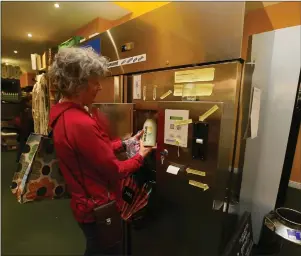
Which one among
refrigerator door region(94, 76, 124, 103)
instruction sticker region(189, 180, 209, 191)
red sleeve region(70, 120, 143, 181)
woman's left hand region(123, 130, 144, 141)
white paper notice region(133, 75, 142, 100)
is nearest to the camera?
red sleeve region(70, 120, 143, 181)

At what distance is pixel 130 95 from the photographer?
4.64 feet

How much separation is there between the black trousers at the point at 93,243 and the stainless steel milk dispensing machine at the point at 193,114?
34cm

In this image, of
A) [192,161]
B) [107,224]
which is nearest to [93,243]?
[107,224]

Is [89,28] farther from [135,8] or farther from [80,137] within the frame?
[80,137]

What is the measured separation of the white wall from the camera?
116cm

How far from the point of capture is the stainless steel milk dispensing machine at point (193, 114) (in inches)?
34.5

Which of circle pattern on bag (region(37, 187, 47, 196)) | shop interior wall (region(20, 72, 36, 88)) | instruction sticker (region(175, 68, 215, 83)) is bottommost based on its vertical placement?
circle pattern on bag (region(37, 187, 47, 196))

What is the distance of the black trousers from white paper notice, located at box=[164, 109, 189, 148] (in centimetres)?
58

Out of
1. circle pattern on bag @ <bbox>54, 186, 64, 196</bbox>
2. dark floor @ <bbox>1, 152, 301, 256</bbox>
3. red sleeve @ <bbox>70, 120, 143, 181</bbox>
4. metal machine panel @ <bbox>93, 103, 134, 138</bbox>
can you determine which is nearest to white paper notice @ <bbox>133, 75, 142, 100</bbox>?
metal machine panel @ <bbox>93, 103, 134, 138</bbox>

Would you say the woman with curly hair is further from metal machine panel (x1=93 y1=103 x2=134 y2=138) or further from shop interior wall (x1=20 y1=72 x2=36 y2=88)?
shop interior wall (x1=20 y1=72 x2=36 y2=88)

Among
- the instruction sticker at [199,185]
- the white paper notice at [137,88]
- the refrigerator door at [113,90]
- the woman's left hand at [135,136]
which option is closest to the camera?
the instruction sticker at [199,185]

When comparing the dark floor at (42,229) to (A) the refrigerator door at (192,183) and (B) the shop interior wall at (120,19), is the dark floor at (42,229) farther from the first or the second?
(B) the shop interior wall at (120,19)

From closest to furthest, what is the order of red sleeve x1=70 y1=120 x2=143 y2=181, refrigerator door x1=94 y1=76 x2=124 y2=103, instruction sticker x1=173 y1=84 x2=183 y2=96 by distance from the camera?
1. red sleeve x1=70 y1=120 x2=143 y2=181
2. instruction sticker x1=173 y1=84 x2=183 y2=96
3. refrigerator door x1=94 y1=76 x2=124 y2=103

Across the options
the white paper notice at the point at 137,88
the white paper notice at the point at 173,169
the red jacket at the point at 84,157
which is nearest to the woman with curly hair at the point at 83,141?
the red jacket at the point at 84,157
